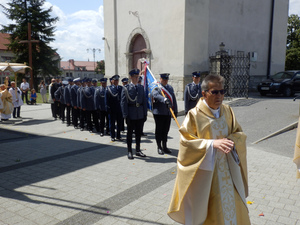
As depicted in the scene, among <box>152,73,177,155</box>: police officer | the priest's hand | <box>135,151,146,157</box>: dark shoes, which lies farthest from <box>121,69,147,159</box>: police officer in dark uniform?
the priest's hand

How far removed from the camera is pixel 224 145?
7.77 ft

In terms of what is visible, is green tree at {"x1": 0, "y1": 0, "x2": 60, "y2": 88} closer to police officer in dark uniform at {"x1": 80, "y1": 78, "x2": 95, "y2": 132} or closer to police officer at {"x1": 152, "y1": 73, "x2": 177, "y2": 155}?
police officer in dark uniform at {"x1": 80, "y1": 78, "x2": 95, "y2": 132}

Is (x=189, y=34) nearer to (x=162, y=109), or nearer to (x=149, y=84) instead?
(x=149, y=84)

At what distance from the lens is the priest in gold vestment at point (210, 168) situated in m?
2.50

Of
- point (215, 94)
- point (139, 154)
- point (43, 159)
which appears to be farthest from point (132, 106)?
point (215, 94)

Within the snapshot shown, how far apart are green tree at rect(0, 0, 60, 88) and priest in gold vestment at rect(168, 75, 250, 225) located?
34.8 meters

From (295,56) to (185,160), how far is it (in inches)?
1460

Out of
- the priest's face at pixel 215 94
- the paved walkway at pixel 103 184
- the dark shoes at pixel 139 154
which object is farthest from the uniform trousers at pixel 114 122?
the priest's face at pixel 215 94

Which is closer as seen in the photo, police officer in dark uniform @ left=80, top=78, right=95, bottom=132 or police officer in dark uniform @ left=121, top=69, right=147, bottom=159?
police officer in dark uniform @ left=121, top=69, right=147, bottom=159

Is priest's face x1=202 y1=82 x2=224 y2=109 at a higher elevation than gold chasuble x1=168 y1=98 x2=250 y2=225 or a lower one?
higher

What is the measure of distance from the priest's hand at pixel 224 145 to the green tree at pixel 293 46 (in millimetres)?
36675

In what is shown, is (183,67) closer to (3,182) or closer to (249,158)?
(249,158)

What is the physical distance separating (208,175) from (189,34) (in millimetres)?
14762

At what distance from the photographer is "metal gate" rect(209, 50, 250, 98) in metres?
15.7
